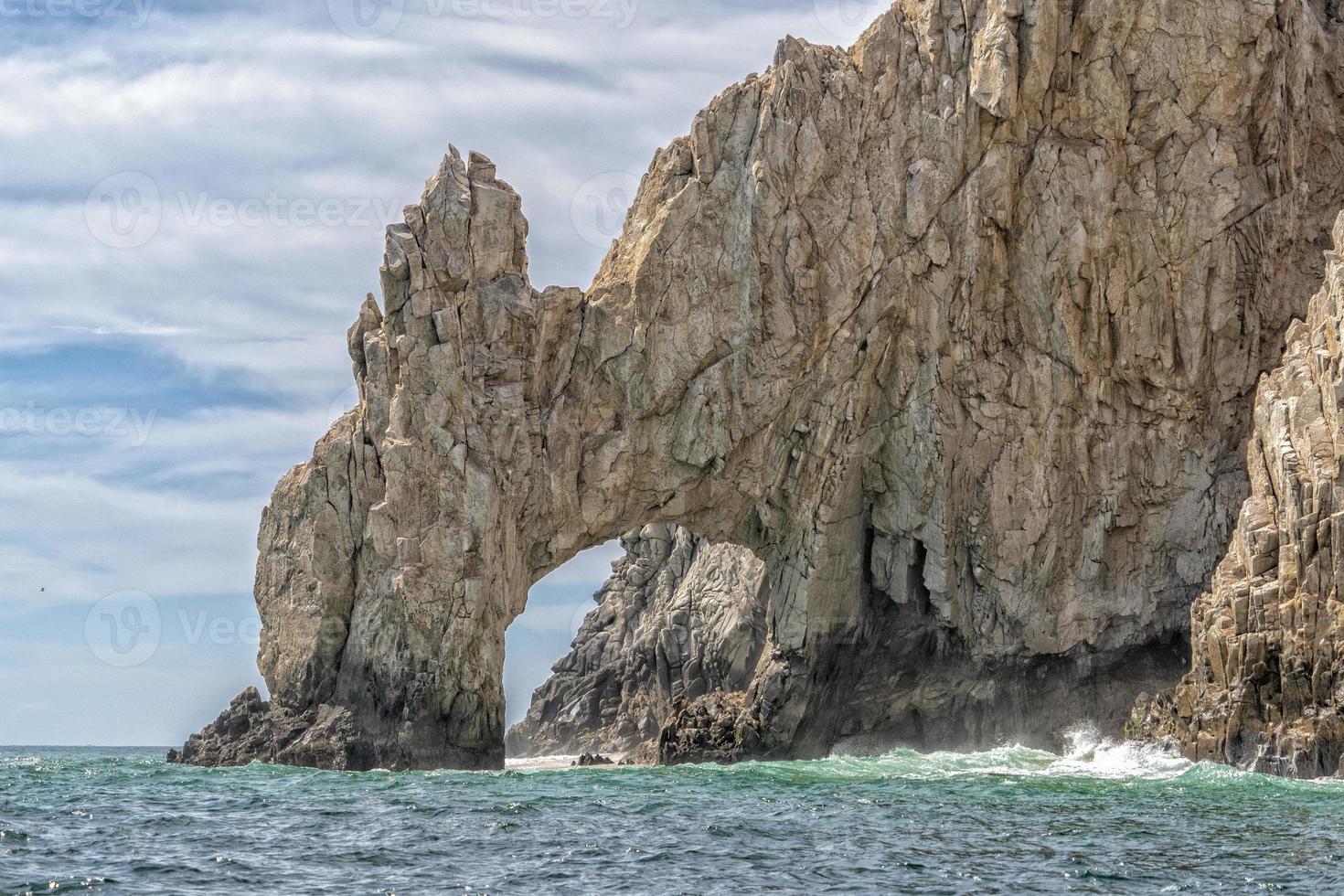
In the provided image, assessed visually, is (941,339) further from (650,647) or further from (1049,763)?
(650,647)

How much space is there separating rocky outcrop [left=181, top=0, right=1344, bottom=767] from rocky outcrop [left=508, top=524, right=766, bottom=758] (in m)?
8.54

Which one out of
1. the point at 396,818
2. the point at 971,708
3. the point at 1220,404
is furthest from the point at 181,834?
the point at 1220,404

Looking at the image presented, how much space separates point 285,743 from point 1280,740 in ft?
93.1

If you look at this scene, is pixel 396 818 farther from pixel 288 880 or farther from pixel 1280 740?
pixel 1280 740

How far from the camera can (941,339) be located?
162 ft

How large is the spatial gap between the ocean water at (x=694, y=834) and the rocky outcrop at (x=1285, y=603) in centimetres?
146

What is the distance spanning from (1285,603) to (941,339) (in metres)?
15.2

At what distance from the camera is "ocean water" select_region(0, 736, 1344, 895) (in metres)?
21.2

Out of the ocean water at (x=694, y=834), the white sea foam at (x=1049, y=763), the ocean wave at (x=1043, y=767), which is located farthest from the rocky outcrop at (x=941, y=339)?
the ocean water at (x=694, y=834)

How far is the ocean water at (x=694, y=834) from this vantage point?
2119 centimetres

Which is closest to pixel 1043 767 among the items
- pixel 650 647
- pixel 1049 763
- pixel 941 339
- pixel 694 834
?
pixel 1049 763

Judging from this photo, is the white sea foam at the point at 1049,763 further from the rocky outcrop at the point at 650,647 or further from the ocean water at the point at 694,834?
the rocky outcrop at the point at 650,647

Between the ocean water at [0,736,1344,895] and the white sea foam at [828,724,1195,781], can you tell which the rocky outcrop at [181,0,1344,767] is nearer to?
the white sea foam at [828,724,1195,781]

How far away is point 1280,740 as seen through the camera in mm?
36281
